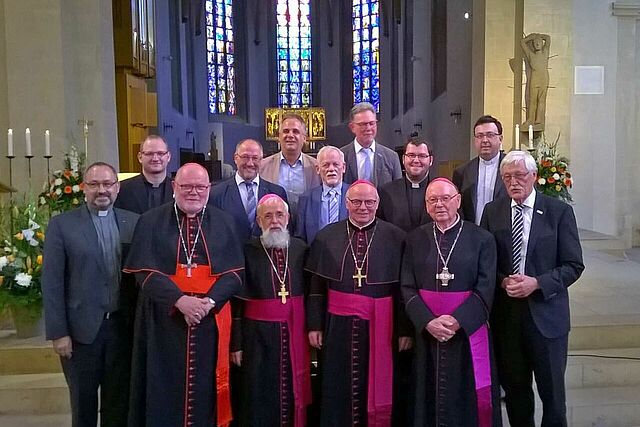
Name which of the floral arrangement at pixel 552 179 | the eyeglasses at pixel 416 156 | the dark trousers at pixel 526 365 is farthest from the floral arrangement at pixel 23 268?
the floral arrangement at pixel 552 179

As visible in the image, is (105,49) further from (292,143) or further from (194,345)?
(194,345)

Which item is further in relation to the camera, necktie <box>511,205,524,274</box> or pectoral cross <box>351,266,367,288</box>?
pectoral cross <box>351,266,367,288</box>

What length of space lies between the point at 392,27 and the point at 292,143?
15967mm

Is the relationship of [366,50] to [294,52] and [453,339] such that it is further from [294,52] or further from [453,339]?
[453,339]

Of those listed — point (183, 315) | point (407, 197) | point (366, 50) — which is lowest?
point (183, 315)

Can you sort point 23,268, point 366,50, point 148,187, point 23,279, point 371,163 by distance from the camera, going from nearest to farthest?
point 148,187
point 23,279
point 23,268
point 371,163
point 366,50

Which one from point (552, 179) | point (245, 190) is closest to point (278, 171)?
point (245, 190)

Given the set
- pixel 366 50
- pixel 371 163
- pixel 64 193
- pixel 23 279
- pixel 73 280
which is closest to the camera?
pixel 73 280

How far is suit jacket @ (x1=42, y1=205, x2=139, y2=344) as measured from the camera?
2842 mm

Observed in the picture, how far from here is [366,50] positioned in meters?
21.0

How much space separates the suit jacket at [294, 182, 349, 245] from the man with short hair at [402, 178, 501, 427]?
755 millimetres

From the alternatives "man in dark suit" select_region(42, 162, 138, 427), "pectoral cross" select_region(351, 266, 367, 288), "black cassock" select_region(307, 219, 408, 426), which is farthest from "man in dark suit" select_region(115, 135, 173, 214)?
"pectoral cross" select_region(351, 266, 367, 288)

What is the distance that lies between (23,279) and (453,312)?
270 cm

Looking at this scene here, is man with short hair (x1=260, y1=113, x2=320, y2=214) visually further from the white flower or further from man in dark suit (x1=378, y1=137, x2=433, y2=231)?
the white flower
